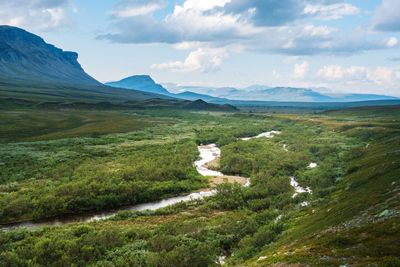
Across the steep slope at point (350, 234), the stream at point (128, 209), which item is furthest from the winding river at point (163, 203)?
the steep slope at point (350, 234)

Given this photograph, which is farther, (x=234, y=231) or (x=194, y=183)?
(x=194, y=183)

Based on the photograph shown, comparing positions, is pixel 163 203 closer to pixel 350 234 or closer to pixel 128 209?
pixel 128 209

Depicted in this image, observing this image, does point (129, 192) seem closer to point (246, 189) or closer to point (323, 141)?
point (246, 189)

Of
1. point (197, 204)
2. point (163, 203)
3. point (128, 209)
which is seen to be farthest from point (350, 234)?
point (163, 203)

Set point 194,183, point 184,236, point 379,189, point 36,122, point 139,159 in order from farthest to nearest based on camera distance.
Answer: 1. point 36,122
2. point 139,159
3. point 194,183
4. point 184,236
5. point 379,189

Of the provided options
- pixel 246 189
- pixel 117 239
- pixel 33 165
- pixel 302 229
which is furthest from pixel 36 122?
pixel 302 229

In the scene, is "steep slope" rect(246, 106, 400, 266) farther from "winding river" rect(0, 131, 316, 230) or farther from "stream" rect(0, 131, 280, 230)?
"stream" rect(0, 131, 280, 230)

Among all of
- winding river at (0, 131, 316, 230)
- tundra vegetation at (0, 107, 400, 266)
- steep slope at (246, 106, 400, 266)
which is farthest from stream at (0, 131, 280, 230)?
steep slope at (246, 106, 400, 266)

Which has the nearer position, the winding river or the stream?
the stream
